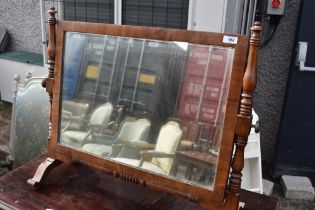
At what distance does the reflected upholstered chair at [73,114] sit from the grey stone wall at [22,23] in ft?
9.40

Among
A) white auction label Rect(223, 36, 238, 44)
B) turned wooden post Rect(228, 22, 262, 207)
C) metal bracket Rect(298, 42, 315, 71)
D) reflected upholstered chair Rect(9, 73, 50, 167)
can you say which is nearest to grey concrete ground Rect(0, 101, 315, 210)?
metal bracket Rect(298, 42, 315, 71)

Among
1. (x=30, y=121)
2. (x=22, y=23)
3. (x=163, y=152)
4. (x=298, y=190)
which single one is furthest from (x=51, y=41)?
(x=22, y=23)

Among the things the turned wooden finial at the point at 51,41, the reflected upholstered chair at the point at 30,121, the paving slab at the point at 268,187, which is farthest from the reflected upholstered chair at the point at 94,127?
the paving slab at the point at 268,187

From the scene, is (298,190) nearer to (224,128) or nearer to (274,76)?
(274,76)

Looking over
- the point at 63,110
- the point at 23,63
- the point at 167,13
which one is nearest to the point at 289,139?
the point at 167,13

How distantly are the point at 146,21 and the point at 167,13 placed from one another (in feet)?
0.63

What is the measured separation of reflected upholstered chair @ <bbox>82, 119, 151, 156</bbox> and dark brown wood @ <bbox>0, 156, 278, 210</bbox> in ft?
0.60

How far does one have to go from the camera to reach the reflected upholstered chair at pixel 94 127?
1176 millimetres

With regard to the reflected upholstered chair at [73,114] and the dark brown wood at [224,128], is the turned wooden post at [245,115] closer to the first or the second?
the dark brown wood at [224,128]

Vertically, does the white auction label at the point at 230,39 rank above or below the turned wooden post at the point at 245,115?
above

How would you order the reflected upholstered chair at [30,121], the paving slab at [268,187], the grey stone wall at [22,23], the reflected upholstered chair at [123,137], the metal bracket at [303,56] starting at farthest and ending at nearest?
the grey stone wall at [22,23], the paving slab at [268,187], the metal bracket at [303,56], the reflected upholstered chair at [30,121], the reflected upholstered chair at [123,137]

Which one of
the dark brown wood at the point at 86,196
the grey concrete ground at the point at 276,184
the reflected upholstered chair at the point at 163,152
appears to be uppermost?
the reflected upholstered chair at the point at 163,152

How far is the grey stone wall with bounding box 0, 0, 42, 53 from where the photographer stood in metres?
3.77

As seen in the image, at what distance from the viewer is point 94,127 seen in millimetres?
1195
